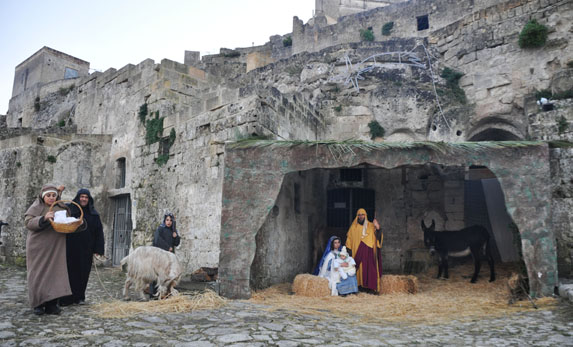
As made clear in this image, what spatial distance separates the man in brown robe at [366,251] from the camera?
8.04 m

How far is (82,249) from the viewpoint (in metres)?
6.07

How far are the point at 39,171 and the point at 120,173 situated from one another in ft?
7.18

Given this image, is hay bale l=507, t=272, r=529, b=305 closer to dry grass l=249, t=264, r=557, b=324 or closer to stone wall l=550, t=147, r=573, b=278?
dry grass l=249, t=264, r=557, b=324

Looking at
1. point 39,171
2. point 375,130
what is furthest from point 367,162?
point 39,171

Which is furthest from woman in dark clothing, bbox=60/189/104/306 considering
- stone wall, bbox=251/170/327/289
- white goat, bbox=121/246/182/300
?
stone wall, bbox=251/170/327/289

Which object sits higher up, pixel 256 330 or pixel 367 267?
pixel 367 267

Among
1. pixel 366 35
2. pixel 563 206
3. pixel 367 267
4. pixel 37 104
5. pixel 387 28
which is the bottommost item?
pixel 367 267

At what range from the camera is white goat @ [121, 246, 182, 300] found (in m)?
6.31

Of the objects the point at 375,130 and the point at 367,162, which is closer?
the point at 367,162

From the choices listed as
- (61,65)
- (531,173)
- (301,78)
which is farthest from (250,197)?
(61,65)

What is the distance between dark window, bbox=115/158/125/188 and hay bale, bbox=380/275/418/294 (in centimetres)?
798

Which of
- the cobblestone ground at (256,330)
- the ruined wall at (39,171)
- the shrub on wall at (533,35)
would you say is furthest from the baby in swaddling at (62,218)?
the shrub on wall at (533,35)

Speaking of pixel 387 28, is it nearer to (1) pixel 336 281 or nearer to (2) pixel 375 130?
(2) pixel 375 130

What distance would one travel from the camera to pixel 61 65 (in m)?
27.4
